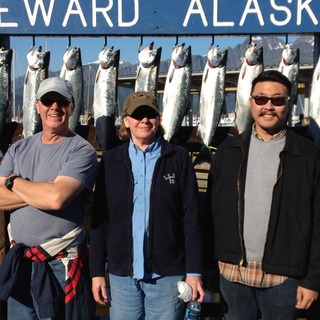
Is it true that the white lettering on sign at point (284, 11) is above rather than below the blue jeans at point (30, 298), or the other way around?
above

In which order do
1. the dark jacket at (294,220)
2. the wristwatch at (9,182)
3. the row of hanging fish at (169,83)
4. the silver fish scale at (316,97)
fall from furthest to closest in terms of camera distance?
the row of hanging fish at (169,83)
the silver fish scale at (316,97)
the wristwatch at (9,182)
the dark jacket at (294,220)

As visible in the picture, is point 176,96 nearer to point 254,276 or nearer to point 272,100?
point 272,100

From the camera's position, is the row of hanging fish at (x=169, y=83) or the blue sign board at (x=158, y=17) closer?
the blue sign board at (x=158, y=17)

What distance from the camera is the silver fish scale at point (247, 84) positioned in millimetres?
3379

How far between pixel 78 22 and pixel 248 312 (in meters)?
2.16

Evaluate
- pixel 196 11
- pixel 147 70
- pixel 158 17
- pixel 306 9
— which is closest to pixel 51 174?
pixel 147 70

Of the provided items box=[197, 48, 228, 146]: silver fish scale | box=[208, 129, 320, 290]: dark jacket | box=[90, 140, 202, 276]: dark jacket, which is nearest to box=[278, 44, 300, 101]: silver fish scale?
box=[197, 48, 228, 146]: silver fish scale

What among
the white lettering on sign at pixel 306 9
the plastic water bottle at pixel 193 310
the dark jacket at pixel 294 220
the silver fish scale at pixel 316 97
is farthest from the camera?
Result: the silver fish scale at pixel 316 97

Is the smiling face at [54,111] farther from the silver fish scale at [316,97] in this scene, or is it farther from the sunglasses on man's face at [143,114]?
the silver fish scale at [316,97]

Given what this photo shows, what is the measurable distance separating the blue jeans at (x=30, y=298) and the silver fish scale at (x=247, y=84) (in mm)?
1538

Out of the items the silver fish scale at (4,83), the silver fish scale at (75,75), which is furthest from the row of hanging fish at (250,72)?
the silver fish scale at (4,83)

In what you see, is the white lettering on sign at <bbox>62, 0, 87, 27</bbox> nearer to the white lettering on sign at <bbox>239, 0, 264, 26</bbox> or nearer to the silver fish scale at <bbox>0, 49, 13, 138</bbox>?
the silver fish scale at <bbox>0, 49, 13, 138</bbox>

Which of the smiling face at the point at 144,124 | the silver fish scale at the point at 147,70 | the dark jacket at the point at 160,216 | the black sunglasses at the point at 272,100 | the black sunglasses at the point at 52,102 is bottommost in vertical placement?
the dark jacket at the point at 160,216

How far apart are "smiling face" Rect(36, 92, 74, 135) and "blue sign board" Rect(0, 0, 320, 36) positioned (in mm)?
876
